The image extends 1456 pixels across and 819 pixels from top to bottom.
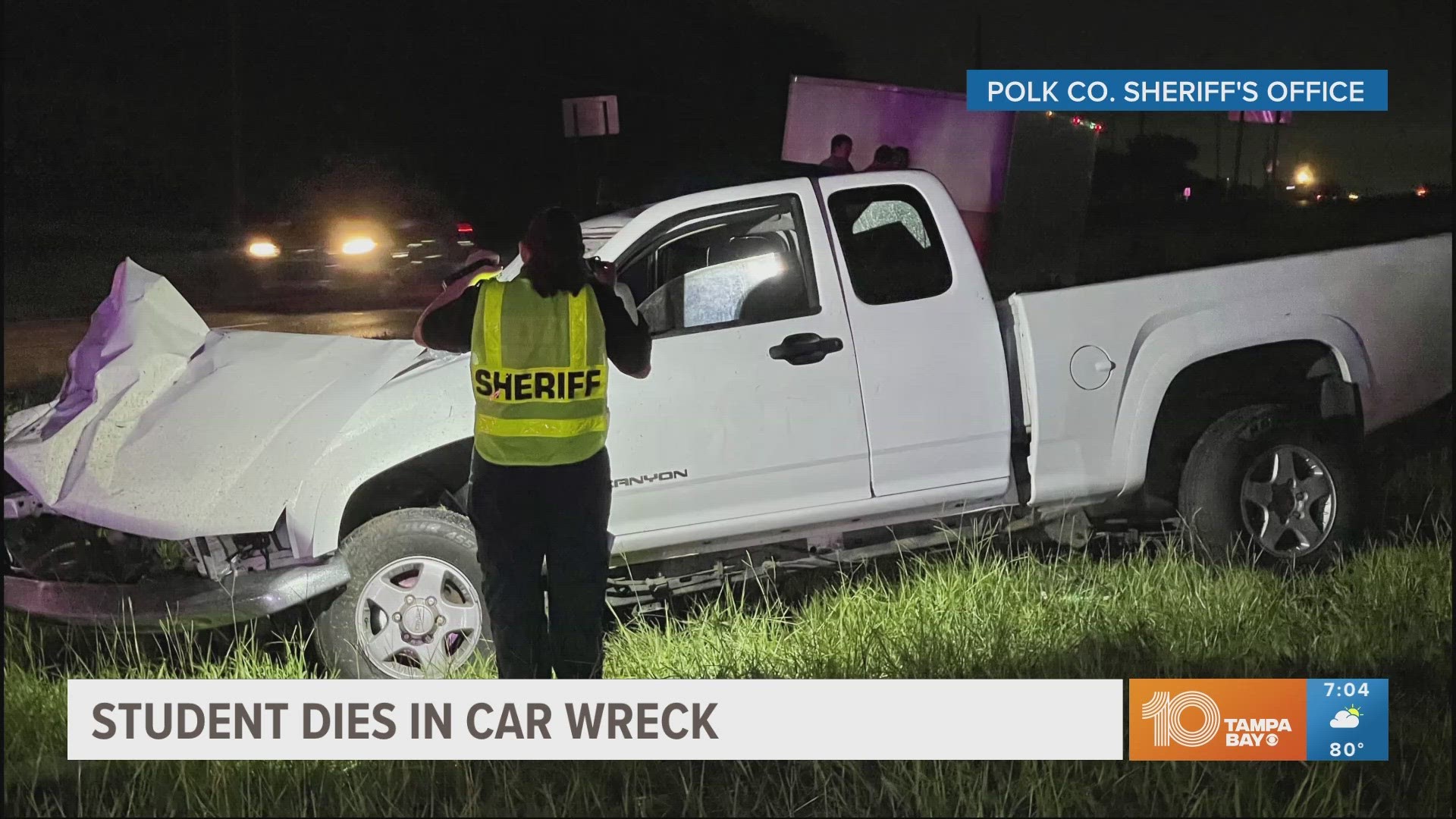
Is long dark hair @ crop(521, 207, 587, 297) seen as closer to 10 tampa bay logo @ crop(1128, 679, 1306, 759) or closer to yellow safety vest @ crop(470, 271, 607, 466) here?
yellow safety vest @ crop(470, 271, 607, 466)

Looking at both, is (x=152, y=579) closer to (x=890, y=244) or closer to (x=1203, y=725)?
(x=890, y=244)

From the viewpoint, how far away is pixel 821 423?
3.42 m

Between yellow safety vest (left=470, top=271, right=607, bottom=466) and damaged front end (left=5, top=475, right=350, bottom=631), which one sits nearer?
yellow safety vest (left=470, top=271, right=607, bottom=466)

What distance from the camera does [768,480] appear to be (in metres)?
3.42

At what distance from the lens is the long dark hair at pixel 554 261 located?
3082mm

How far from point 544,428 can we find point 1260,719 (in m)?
2.23

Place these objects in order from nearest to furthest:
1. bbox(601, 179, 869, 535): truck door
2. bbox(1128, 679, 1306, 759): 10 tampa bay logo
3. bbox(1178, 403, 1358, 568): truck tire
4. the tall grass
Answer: the tall grass → bbox(1128, 679, 1306, 759): 10 tampa bay logo → bbox(601, 179, 869, 535): truck door → bbox(1178, 403, 1358, 568): truck tire

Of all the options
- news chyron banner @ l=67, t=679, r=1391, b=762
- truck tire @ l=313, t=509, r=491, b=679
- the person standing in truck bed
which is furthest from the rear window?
truck tire @ l=313, t=509, r=491, b=679

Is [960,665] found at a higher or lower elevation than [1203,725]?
higher

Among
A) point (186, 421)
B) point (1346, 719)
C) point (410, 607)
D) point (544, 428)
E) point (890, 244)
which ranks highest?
point (890, 244)

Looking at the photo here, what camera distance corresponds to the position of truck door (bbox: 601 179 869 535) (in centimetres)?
335

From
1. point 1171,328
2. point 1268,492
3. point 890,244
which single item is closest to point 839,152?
point 890,244

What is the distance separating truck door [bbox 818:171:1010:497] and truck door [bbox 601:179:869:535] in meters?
0.06

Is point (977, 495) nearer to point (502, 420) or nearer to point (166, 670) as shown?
point (502, 420)
